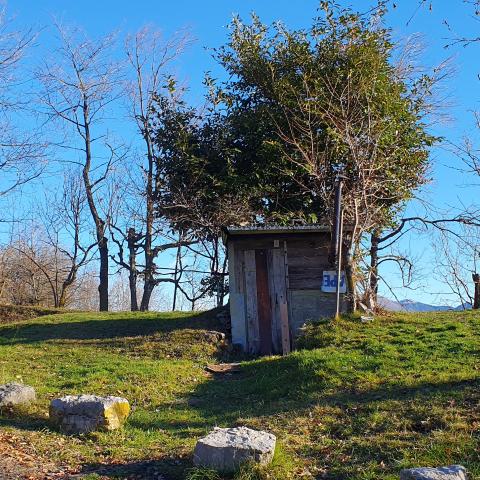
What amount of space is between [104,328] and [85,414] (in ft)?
32.2

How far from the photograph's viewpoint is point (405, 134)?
1941 cm

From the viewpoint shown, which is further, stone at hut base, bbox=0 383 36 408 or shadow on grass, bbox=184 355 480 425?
stone at hut base, bbox=0 383 36 408

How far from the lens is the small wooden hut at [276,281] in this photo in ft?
48.9

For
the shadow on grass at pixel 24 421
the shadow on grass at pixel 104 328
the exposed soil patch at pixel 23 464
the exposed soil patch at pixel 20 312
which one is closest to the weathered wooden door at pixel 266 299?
the shadow on grass at pixel 104 328

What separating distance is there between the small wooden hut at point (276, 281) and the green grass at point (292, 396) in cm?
116

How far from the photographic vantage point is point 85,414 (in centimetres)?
747

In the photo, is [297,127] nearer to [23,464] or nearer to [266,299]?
[266,299]

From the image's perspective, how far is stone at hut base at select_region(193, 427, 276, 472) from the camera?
555 centimetres

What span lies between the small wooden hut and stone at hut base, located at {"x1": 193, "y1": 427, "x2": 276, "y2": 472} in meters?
9.07

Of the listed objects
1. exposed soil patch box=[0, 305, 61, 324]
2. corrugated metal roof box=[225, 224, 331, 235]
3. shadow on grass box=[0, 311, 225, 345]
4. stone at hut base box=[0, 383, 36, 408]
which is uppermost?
corrugated metal roof box=[225, 224, 331, 235]

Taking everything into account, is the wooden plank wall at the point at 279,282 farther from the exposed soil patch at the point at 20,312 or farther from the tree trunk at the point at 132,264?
the tree trunk at the point at 132,264

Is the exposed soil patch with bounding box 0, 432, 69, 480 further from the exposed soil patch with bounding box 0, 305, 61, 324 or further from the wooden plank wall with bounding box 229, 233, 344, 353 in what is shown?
the exposed soil patch with bounding box 0, 305, 61, 324

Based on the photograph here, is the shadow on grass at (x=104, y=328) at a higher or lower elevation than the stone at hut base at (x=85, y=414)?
higher

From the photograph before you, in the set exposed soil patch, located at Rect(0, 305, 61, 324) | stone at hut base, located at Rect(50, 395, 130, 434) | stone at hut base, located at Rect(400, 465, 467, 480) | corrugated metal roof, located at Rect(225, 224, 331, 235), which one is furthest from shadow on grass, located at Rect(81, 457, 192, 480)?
exposed soil patch, located at Rect(0, 305, 61, 324)
